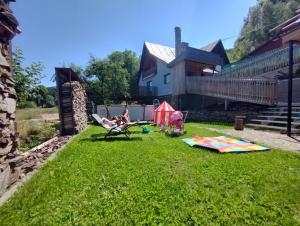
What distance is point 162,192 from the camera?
269 cm

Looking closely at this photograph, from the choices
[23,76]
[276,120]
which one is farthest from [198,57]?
[23,76]

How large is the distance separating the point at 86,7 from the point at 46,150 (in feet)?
32.7

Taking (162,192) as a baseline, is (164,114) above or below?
above

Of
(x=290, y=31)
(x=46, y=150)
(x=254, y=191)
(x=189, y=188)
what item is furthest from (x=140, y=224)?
(x=290, y=31)

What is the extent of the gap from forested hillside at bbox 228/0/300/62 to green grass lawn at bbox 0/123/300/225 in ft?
95.9

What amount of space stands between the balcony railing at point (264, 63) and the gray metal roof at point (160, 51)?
9084 millimetres

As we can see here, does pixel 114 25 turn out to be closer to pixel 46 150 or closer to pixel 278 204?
pixel 46 150

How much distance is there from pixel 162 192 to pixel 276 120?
7.84 meters

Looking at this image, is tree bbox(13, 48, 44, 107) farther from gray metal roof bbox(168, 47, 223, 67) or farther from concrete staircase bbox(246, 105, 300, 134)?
gray metal roof bbox(168, 47, 223, 67)

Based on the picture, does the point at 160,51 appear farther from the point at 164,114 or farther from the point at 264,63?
the point at 164,114

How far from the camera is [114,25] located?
57.6 ft

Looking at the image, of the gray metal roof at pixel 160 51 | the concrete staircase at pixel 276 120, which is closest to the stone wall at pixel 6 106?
the concrete staircase at pixel 276 120

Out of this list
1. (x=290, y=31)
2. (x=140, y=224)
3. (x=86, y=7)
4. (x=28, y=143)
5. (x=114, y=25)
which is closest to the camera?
(x=140, y=224)

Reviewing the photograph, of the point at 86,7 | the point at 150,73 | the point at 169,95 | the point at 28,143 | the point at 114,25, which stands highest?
the point at 114,25
